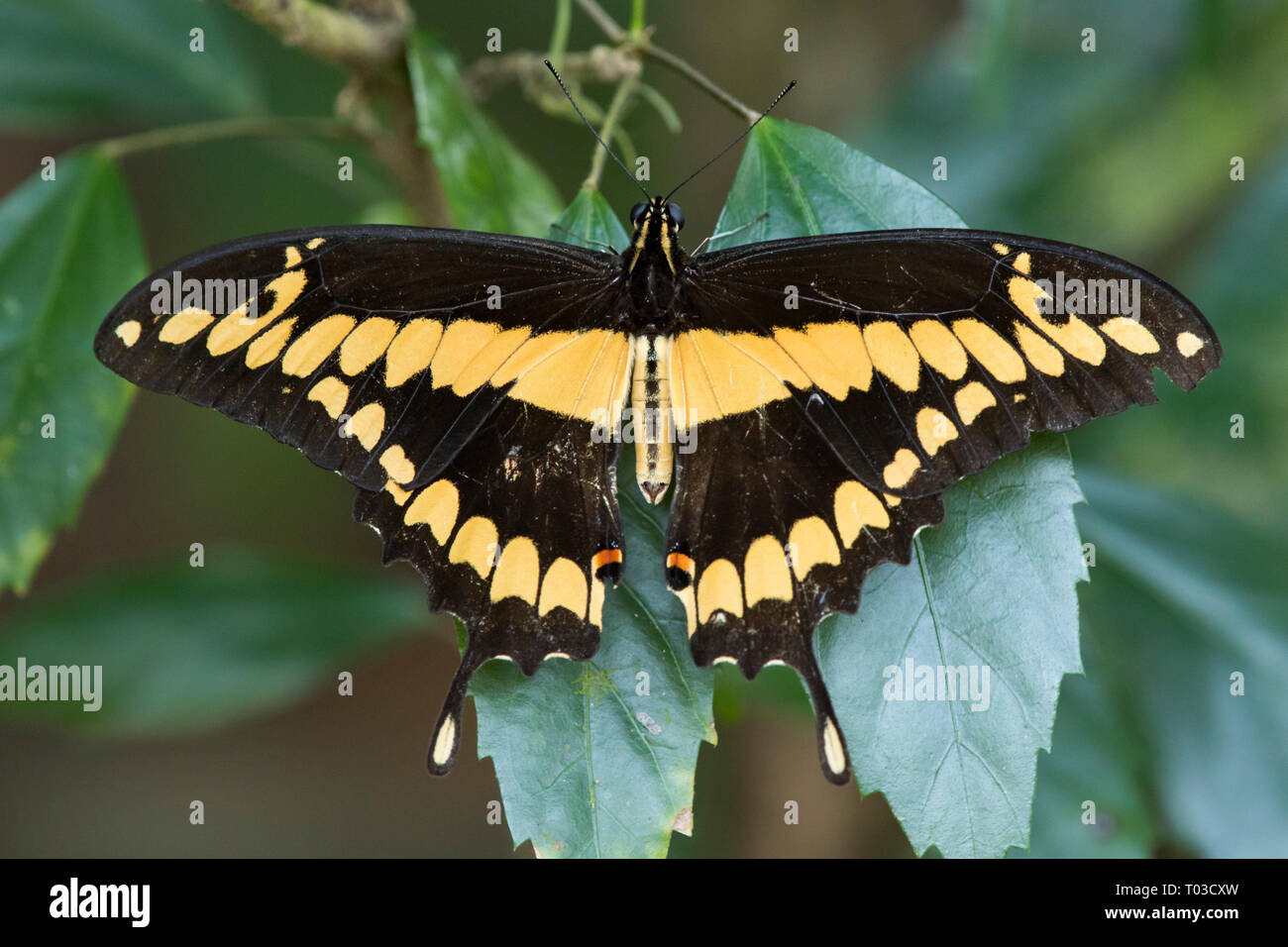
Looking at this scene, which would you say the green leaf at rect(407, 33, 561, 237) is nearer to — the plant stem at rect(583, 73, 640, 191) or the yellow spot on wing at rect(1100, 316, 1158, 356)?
the plant stem at rect(583, 73, 640, 191)

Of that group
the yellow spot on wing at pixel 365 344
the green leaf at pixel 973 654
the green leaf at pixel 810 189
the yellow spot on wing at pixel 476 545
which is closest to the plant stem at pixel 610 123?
the green leaf at pixel 810 189

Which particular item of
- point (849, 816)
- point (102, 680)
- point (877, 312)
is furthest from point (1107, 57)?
point (102, 680)

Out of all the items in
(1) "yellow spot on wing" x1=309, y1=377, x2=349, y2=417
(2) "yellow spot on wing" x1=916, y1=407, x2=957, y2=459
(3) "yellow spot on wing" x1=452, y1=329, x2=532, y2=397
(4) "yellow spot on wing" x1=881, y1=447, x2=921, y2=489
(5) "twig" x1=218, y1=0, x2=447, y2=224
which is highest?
(5) "twig" x1=218, y1=0, x2=447, y2=224

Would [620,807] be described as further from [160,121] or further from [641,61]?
[160,121]

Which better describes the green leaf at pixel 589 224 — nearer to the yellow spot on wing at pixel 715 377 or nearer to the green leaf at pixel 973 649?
the yellow spot on wing at pixel 715 377

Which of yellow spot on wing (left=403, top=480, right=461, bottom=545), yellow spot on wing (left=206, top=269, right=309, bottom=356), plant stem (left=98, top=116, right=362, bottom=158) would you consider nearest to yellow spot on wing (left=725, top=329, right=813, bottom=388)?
yellow spot on wing (left=403, top=480, right=461, bottom=545)

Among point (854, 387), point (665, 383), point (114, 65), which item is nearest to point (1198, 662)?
point (854, 387)
